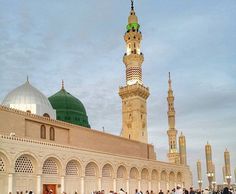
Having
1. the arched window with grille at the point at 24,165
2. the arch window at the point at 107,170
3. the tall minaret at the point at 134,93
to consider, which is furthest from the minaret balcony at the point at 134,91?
the arched window with grille at the point at 24,165

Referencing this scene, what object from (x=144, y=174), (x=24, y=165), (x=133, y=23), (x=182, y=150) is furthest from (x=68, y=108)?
(x=182, y=150)

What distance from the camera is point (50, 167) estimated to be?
80.2 ft

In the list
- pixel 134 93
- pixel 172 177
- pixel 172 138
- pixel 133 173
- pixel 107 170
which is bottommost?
pixel 172 177

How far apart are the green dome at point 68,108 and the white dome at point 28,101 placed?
684cm

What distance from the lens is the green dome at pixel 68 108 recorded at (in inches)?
1458

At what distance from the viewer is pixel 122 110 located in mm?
43500

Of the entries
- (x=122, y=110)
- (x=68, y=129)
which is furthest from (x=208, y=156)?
(x=68, y=129)

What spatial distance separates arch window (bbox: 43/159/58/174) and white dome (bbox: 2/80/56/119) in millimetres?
5093

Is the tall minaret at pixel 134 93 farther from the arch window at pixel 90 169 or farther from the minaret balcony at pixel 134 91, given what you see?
the arch window at pixel 90 169

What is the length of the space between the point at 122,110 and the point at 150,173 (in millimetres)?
9184

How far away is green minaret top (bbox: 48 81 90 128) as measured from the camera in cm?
3703

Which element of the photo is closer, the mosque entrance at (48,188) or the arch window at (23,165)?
the arch window at (23,165)

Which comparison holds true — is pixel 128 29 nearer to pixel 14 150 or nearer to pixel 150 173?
pixel 150 173

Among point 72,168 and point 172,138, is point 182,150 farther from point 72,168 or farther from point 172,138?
point 72,168
